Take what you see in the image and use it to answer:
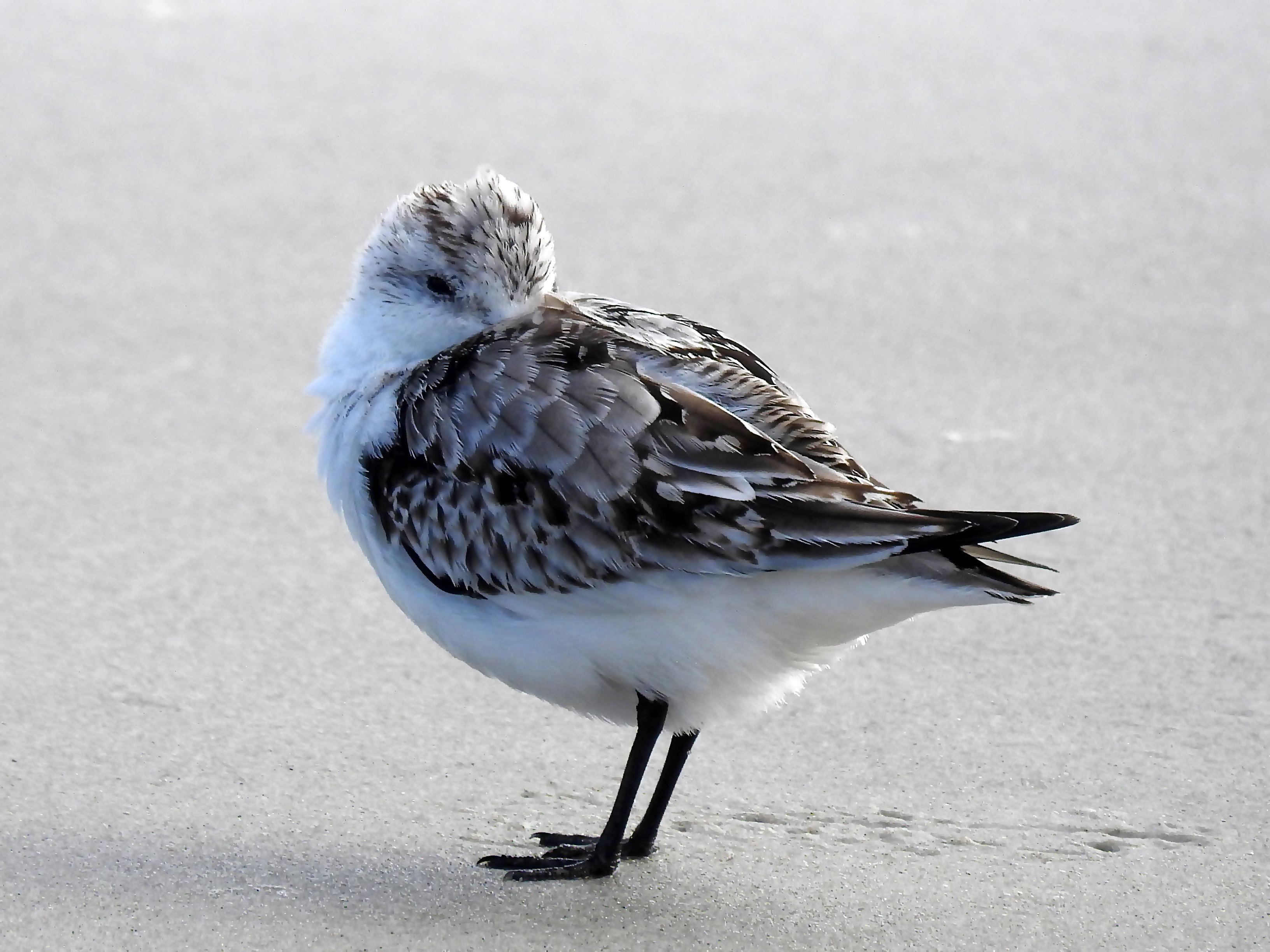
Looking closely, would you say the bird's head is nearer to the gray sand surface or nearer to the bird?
the bird

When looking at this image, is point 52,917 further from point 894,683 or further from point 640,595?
point 894,683

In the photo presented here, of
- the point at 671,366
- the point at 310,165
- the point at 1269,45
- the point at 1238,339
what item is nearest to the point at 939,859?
the point at 671,366

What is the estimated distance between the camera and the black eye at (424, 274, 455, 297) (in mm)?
3961

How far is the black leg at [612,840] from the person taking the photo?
Answer: 3.61m

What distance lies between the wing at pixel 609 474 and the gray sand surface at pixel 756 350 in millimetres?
660

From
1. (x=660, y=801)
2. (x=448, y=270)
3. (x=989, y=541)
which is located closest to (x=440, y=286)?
(x=448, y=270)

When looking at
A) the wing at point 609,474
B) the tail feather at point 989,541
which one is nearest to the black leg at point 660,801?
the wing at point 609,474

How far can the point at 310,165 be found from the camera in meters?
7.20

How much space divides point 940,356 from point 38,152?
148 inches

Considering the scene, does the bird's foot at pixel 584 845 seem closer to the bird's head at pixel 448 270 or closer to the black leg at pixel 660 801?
the black leg at pixel 660 801

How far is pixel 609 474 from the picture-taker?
352 centimetres

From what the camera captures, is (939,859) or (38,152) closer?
(939,859)

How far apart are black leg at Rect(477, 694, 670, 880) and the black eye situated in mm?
1040

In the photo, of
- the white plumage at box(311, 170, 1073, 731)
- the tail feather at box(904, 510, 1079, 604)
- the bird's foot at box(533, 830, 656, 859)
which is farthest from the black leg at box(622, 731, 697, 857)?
the tail feather at box(904, 510, 1079, 604)
